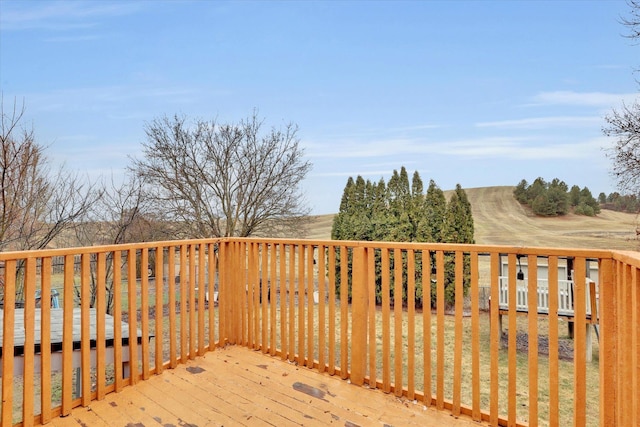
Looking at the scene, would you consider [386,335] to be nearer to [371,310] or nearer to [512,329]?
[371,310]

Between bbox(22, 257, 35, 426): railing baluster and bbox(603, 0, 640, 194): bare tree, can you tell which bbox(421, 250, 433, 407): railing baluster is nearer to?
bbox(22, 257, 35, 426): railing baluster

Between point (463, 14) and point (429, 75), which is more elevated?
point (463, 14)

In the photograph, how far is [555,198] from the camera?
9.20 m

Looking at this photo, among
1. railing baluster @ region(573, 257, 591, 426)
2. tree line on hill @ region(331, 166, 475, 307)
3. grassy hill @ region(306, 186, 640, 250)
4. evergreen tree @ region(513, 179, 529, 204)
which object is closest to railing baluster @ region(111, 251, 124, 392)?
railing baluster @ region(573, 257, 591, 426)

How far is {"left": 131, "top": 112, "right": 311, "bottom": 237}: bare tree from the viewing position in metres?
8.38

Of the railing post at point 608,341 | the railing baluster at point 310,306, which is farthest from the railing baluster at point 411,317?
the railing post at point 608,341

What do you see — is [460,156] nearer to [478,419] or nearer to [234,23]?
[234,23]

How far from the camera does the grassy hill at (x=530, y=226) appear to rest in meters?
7.00

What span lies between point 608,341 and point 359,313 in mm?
1352

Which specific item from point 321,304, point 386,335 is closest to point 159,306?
point 321,304

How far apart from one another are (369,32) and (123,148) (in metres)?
6.82

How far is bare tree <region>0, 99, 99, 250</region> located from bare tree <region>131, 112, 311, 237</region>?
78.3 inches

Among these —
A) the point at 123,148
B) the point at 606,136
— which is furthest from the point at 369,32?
the point at 123,148

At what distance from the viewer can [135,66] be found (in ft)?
28.3
